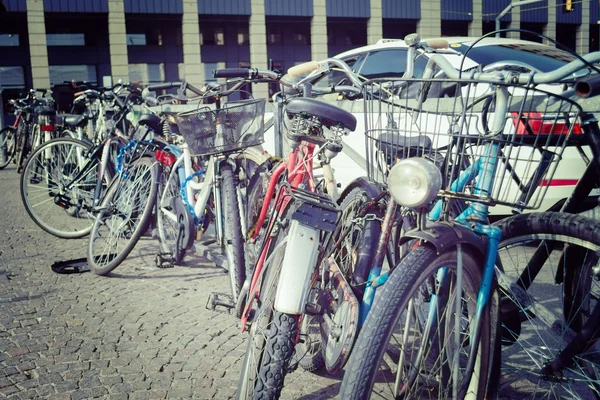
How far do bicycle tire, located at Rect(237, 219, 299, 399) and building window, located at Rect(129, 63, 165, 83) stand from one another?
2735 cm

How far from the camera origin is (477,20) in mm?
30891

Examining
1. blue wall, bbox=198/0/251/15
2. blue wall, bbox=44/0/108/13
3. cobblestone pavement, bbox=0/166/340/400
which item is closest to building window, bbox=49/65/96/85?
blue wall, bbox=44/0/108/13

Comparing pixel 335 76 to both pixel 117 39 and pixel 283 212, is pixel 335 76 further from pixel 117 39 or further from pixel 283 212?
pixel 117 39

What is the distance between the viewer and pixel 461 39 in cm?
537

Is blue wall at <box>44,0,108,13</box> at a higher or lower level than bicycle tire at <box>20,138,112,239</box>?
higher

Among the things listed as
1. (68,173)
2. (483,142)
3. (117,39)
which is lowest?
(68,173)

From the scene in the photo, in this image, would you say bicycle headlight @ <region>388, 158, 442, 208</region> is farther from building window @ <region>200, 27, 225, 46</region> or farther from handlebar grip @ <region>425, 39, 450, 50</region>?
building window @ <region>200, 27, 225, 46</region>

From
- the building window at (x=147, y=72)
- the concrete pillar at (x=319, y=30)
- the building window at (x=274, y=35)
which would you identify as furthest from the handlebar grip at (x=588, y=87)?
the building window at (x=274, y=35)

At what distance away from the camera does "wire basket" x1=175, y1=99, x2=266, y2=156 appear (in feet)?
12.3

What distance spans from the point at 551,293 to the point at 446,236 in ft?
3.11

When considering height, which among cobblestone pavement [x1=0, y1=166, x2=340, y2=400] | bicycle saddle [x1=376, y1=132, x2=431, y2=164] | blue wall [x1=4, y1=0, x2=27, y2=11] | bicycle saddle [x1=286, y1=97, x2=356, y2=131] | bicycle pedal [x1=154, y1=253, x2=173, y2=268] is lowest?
cobblestone pavement [x1=0, y1=166, x2=340, y2=400]

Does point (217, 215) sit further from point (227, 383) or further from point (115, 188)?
point (227, 383)

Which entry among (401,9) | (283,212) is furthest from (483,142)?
(401,9)

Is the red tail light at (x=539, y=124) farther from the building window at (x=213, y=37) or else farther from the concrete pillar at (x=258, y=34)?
the building window at (x=213, y=37)
